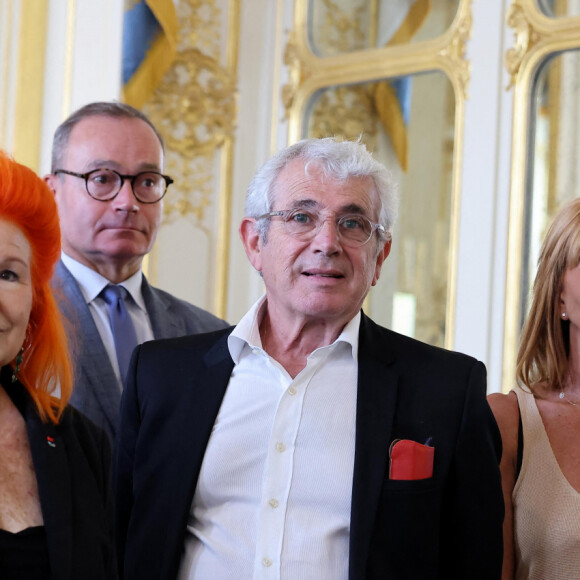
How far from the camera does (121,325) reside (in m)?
2.81

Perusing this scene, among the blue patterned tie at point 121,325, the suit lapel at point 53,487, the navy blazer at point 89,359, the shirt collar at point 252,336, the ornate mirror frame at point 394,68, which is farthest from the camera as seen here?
the ornate mirror frame at point 394,68

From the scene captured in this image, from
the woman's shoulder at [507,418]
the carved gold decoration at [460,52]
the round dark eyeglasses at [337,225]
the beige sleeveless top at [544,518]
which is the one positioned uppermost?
the carved gold decoration at [460,52]

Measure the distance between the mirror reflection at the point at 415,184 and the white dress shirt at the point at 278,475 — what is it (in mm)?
2557

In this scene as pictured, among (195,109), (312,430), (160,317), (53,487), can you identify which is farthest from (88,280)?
(195,109)

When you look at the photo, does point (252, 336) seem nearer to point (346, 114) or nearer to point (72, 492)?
point (72, 492)

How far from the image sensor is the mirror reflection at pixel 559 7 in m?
4.39

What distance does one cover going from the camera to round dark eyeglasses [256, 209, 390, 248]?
A: 2.24 meters

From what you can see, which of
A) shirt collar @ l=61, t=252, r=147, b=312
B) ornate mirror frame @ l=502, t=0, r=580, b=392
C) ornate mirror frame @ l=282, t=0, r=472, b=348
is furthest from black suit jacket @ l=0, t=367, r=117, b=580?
ornate mirror frame @ l=282, t=0, r=472, b=348

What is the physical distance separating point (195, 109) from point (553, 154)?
1.85m

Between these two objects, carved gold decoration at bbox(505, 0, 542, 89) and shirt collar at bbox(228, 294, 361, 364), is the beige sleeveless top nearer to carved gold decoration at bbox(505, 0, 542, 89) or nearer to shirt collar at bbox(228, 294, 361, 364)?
shirt collar at bbox(228, 294, 361, 364)

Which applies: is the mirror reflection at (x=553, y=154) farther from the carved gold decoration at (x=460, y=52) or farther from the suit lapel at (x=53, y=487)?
the suit lapel at (x=53, y=487)

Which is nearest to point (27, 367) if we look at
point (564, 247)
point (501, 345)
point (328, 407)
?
point (328, 407)

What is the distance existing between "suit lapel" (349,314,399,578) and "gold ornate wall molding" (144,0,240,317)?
9.80 feet

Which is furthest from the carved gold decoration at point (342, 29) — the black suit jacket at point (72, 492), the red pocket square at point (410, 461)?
the black suit jacket at point (72, 492)
